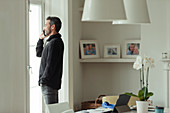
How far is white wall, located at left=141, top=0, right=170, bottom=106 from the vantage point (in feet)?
19.8

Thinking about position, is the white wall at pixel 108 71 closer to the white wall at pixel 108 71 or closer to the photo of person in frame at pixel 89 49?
the white wall at pixel 108 71

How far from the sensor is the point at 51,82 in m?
4.54

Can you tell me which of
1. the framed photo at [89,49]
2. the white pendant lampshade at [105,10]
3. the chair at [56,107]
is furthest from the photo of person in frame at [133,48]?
the white pendant lampshade at [105,10]

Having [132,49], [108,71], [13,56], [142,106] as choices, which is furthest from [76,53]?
[13,56]

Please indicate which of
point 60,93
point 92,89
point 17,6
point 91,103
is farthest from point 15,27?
point 92,89

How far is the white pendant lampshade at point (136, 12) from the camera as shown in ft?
11.4

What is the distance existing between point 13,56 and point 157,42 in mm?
3363

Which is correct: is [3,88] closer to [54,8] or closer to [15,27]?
[15,27]

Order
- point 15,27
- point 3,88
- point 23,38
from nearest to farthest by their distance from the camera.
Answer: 1. point 3,88
2. point 15,27
3. point 23,38

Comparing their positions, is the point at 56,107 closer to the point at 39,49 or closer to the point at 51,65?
the point at 51,65

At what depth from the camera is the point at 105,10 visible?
271 cm

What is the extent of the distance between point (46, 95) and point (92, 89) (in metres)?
2.24

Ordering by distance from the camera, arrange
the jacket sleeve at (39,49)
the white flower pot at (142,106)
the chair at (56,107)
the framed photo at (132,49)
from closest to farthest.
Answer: the white flower pot at (142,106), the chair at (56,107), the jacket sleeve at (39,49), the framed photo at (132,49)

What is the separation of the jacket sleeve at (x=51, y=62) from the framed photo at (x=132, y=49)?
7.05 ft
